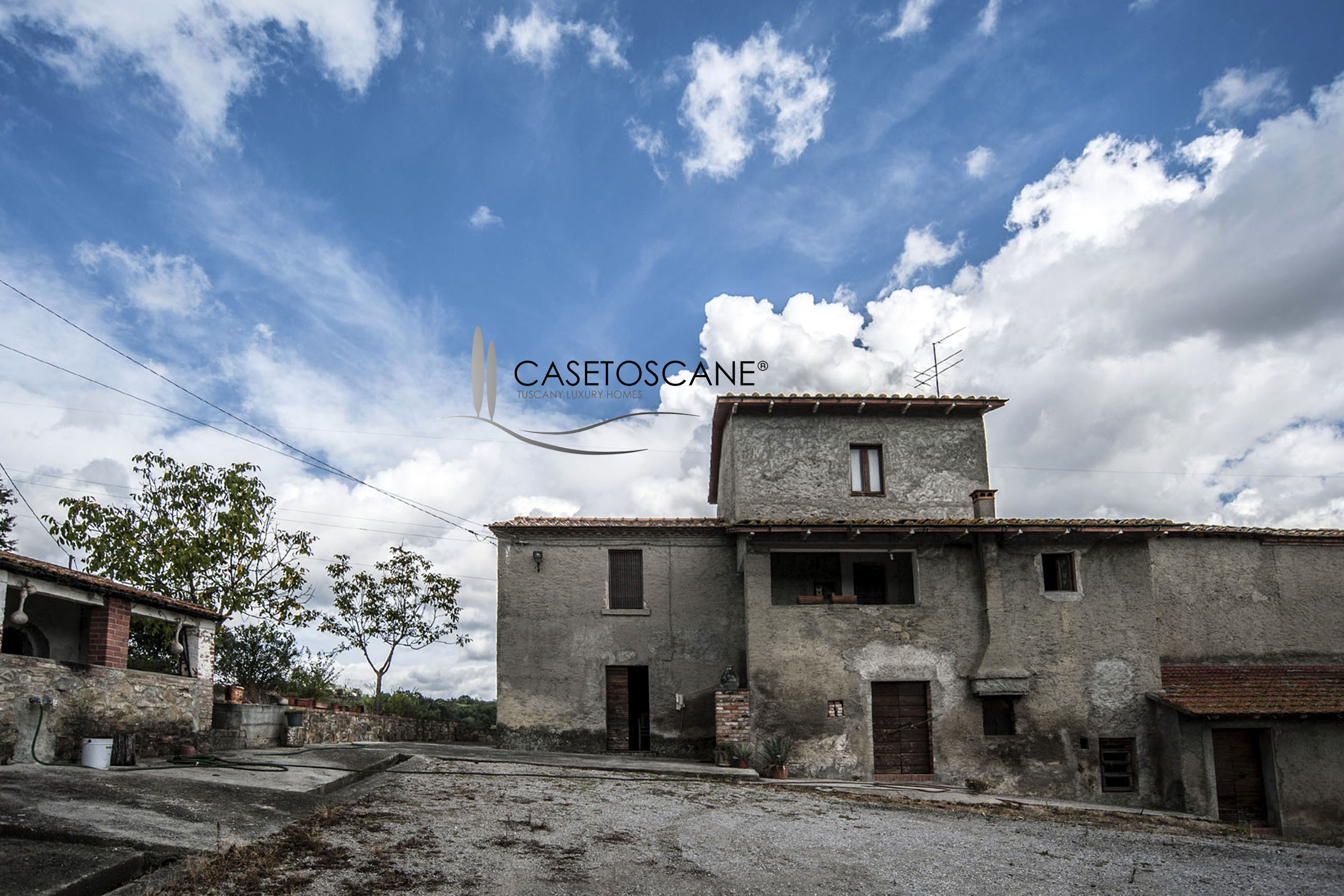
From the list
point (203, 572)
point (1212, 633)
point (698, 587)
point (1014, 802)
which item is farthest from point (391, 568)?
point (1212, 633)

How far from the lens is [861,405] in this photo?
69.4 ft

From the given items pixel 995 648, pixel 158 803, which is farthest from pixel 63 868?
pixel 995 648

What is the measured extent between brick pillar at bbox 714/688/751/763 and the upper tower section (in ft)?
15.1

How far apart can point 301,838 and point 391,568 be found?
743 inches

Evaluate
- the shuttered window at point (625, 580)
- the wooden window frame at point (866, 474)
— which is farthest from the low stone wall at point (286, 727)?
the wooden window frame at point (866, 474)

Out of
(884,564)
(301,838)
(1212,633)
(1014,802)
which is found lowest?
(1014,802)

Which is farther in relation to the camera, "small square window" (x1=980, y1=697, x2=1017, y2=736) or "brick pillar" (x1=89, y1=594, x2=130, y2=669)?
"small square window" (x1=980, y1=697, x2=1017, y2=736)

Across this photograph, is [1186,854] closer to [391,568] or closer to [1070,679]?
[1070,679]

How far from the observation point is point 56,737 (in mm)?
11227

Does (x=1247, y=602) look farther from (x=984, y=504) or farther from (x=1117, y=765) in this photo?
(x=984, y=504)

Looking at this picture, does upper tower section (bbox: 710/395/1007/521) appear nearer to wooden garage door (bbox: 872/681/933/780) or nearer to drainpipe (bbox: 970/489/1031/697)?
drainpipe (bbox: 970/489/1031/697)

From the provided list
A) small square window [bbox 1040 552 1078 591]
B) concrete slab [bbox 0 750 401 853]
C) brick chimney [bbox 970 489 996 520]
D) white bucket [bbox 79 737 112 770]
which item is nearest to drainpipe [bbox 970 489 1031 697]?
small square window [bbox 1040 552 1078 591]

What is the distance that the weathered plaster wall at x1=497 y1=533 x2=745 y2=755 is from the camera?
1992 centimetres

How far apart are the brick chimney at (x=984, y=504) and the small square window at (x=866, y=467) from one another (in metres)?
2.14
